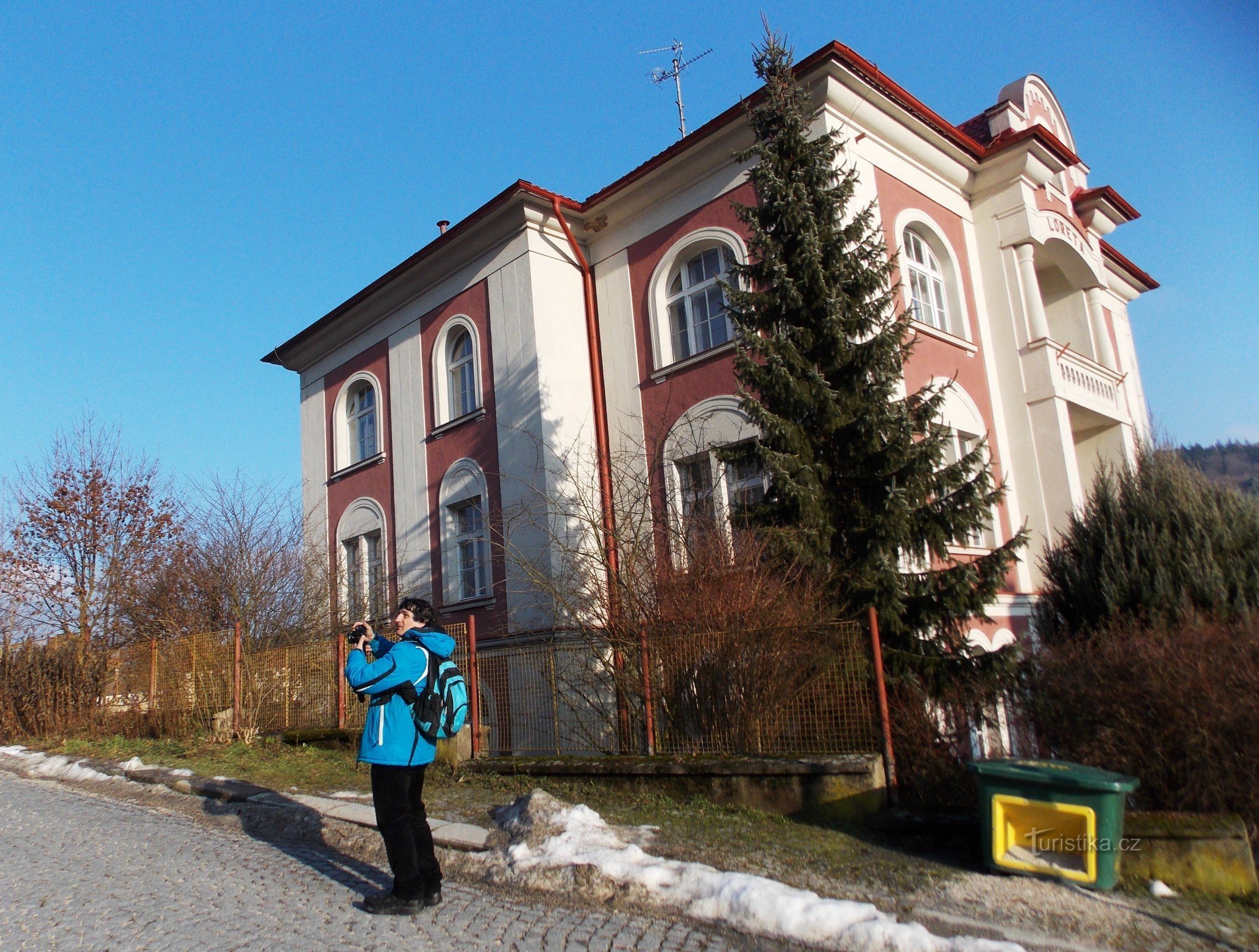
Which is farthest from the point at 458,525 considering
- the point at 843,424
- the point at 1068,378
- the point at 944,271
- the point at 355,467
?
the point at 1068,378

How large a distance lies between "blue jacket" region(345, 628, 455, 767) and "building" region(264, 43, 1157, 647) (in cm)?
815

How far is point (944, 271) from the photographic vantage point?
16156 mm

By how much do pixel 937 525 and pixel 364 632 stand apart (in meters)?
6.09

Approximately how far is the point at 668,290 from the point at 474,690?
8164 mm

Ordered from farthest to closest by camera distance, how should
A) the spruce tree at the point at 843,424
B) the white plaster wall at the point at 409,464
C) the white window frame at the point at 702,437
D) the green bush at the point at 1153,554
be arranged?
the white plaster wall at the point at 409,464 < the white window frame at the point at 702,437 < the green bush at the point at 1153,554 < the spruce tree at the point at 843,424

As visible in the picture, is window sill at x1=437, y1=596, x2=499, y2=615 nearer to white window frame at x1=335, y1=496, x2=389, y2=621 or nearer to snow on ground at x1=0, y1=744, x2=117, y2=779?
white window frame at x1=335, y1=496, x2=389, y2=621

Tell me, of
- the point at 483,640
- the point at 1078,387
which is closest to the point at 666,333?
the point at 483,640

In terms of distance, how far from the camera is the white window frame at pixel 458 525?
1717cm

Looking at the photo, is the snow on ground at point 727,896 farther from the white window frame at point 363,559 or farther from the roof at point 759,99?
the white window frame at point 363,559

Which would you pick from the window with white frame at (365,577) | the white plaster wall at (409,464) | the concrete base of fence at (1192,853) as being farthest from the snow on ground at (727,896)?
the window with white frame at (365,577)

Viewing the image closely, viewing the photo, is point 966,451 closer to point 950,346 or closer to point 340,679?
point 950,346

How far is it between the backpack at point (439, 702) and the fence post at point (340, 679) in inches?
285

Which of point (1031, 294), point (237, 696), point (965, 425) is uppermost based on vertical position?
point (1031, 294)

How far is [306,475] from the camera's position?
2231 centimetres
